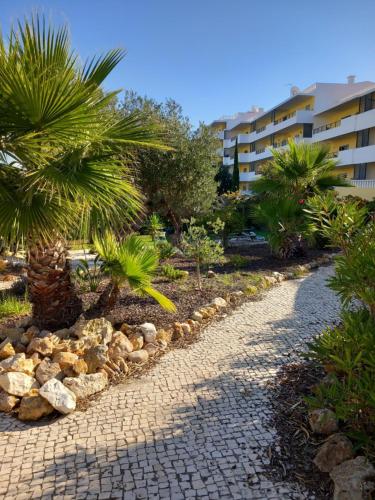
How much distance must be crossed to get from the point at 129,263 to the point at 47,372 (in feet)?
5.29

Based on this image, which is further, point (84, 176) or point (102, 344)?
point (102, 344)

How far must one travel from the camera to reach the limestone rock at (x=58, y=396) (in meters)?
3.05

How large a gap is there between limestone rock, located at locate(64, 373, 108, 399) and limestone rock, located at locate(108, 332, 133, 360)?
452 mm

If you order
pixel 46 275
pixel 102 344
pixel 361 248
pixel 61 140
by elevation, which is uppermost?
pixel 61 140

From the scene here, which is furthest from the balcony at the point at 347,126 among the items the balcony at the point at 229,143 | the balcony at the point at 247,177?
the balcony at the point at 229,143

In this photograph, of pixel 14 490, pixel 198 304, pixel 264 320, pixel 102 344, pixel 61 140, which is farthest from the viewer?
pixel 198 304

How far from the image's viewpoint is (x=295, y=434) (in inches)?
107

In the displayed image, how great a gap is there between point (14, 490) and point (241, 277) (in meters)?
6.03

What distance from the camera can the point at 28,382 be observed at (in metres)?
3.30

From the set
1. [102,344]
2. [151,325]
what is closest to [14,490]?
[102,344]

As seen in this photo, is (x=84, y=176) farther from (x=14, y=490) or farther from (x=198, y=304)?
(x=198, y=304)

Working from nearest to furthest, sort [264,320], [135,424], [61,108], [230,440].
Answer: [230,440] → [135,424] → [61,108] → [264,320]

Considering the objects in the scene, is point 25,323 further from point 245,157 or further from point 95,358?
point 245,157

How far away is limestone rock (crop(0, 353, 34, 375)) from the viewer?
3426 mm
